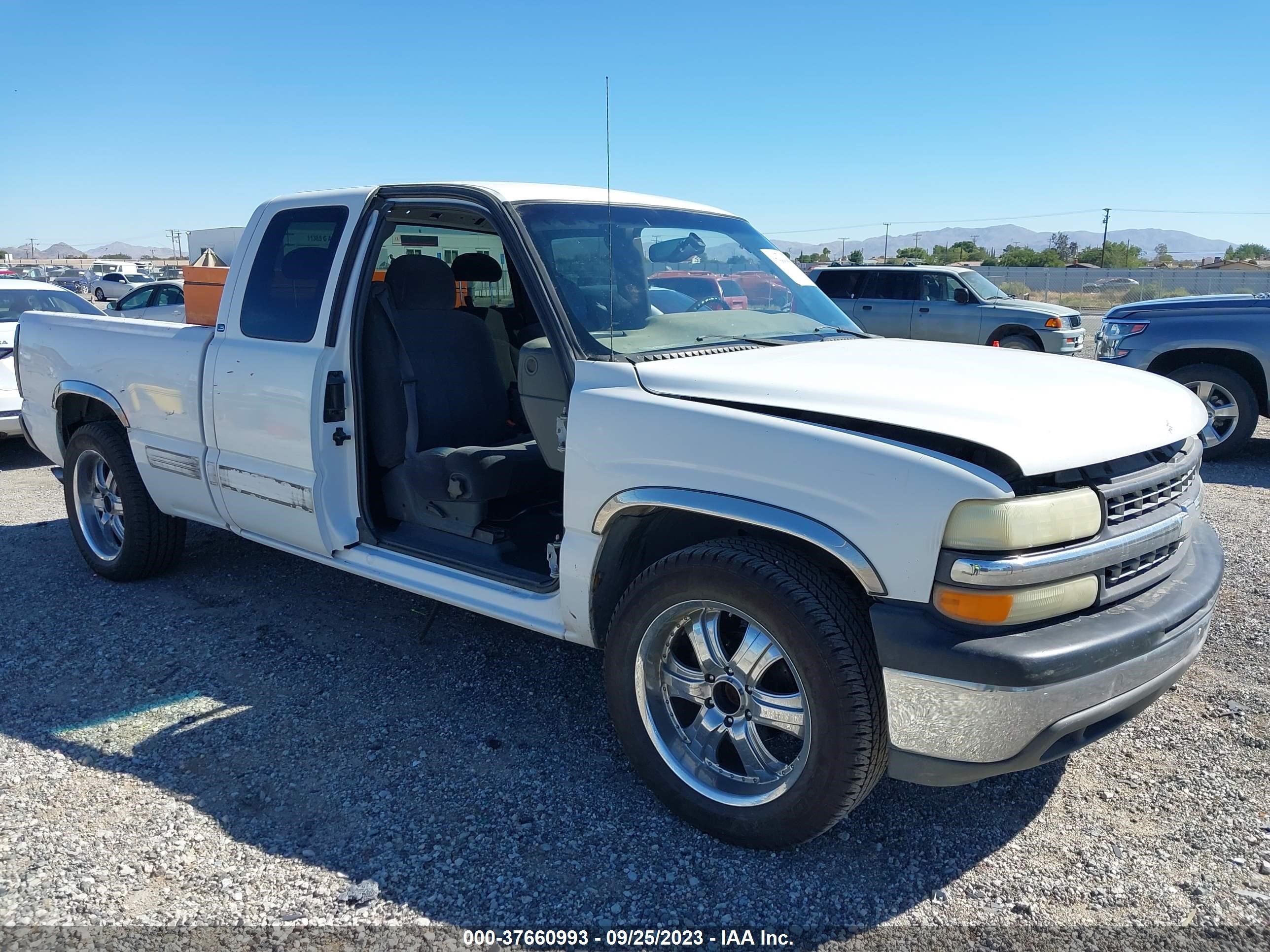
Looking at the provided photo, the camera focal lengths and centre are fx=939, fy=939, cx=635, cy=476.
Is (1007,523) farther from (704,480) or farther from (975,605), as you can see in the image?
(704,480)

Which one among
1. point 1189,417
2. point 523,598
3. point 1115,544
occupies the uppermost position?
point 1189,417

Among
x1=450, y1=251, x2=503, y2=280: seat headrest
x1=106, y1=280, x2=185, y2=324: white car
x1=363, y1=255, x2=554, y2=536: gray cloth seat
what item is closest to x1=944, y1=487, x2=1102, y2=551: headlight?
x1=363, y1=255, x2=554, y2=536: gray cloth seat

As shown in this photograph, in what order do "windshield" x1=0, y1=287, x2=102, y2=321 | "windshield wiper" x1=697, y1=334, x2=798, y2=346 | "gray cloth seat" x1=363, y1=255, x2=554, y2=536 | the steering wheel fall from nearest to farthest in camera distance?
"windshield wiper" x1=697, y1=334, x2=798, y2=346, the steering wheel, "gray cloth seat" x1=363, y1=255, x2=554, y2=536, "windshield" x1=0, y1=287, x2=102, y2=321

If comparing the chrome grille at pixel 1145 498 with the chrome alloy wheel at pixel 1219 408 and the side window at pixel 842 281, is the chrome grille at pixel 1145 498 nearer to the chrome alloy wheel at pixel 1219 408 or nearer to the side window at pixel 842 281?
the chrome alloy wheel at pixel 1219 408

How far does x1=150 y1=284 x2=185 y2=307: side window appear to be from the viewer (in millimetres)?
16984

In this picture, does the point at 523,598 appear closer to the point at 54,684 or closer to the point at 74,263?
the point at 54,684

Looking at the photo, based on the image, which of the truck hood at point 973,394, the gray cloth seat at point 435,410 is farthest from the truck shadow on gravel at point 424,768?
the truck hood at point 973,394

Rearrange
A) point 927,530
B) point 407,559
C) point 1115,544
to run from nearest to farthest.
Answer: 1. point 927,530
2. point 1115,544
3. point 407,559

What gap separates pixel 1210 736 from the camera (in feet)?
11.6

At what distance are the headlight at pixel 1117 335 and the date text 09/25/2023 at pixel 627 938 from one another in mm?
7576

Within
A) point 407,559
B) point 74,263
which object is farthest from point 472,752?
point 74,263

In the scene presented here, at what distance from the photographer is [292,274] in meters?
4.27

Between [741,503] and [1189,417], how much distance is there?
5.24ft

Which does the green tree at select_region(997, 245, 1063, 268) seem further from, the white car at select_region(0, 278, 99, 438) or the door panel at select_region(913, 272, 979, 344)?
the white car at select_region(0, 278, 99, 438)
